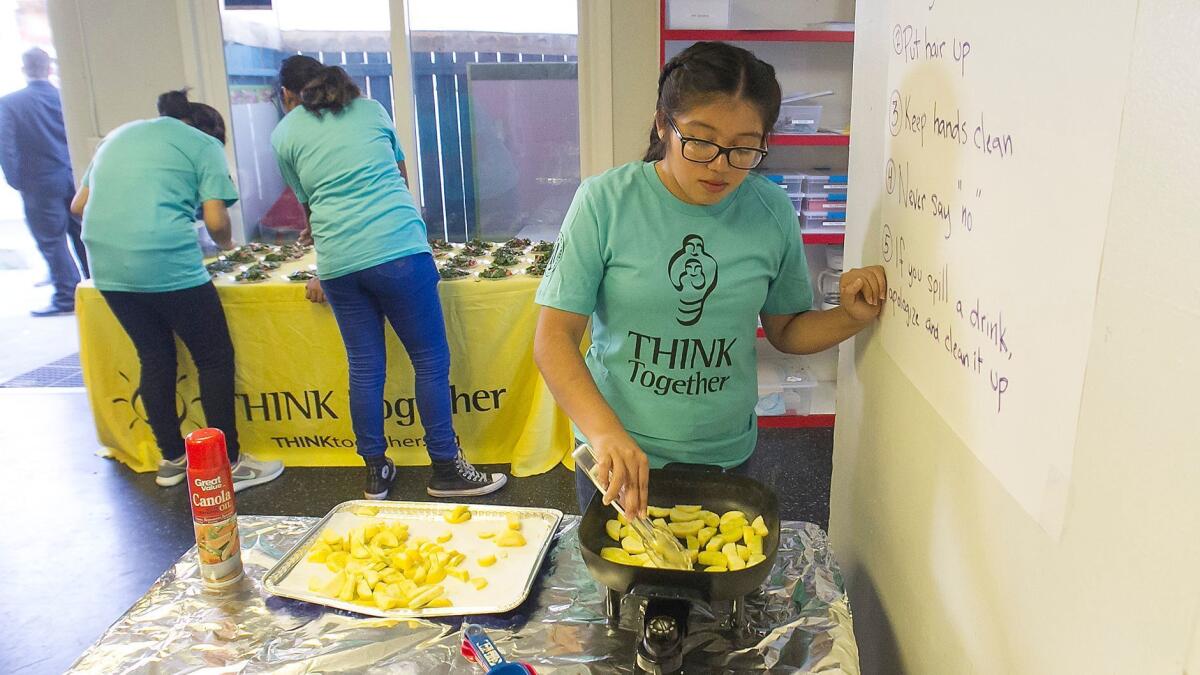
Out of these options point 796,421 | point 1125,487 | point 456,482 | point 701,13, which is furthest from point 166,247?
point 1125,487

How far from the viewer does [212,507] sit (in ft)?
3.67

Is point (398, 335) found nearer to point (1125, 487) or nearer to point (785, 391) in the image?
point (785, 391)

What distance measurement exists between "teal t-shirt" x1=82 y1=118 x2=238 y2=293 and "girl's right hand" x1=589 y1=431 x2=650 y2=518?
2148 mm

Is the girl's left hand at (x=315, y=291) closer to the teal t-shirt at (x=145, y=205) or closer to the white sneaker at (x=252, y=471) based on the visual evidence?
the teal t-shirt at (x=145, y=205)

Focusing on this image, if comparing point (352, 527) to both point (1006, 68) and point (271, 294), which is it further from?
point (271, 294)

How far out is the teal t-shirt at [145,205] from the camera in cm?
258

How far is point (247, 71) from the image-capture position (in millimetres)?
3750

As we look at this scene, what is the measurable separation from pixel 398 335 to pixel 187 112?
1.01 m

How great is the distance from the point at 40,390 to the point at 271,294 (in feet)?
6.10

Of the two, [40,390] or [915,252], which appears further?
[40,390]

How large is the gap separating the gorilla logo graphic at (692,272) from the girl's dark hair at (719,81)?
0.18 meters

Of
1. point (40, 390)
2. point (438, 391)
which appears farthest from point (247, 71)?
point (438, 391)

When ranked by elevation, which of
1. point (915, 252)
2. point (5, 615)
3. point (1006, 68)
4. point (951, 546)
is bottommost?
point (5, 615)

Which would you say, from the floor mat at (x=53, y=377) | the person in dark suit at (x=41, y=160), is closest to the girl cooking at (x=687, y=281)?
the floor mat at (x=53, y=377)
